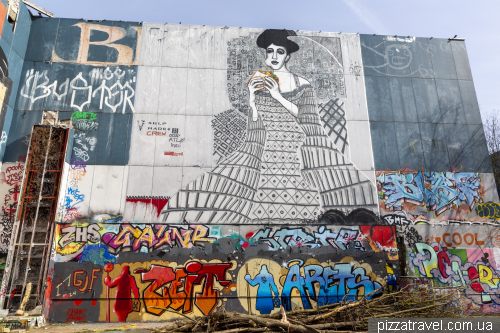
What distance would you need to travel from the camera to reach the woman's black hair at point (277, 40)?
19328mm

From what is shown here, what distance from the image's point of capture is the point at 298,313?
10.7 m

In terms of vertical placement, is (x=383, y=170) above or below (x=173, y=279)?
above

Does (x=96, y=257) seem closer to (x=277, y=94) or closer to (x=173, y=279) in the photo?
(x=173, y=279)

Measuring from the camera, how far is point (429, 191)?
1784cm

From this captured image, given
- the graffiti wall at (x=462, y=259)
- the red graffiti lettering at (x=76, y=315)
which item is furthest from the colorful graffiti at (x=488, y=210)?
the red graffiti lettering at (x=76, y=315)

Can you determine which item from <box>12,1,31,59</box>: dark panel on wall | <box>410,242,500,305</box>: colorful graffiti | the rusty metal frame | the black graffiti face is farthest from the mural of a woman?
<box>12,1,31,59</box>: dark panel on wall

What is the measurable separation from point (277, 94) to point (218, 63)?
375 cm

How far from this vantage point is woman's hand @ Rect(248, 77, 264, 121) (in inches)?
717

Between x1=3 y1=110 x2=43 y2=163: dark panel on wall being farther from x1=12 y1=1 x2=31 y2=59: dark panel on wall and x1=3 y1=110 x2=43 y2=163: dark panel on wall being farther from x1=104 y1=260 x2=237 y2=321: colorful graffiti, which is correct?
x1=104 y1=260 x2=237 y2=321: colorful graffiti

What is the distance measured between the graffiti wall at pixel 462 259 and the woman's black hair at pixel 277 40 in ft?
38.7

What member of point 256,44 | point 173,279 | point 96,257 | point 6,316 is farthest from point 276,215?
point 6,316

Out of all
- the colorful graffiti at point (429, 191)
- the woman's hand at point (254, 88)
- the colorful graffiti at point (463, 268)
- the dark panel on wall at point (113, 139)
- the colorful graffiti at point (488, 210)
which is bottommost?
the colorful graffiti at point (463, 268)

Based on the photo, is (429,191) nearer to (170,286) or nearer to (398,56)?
(398,56)

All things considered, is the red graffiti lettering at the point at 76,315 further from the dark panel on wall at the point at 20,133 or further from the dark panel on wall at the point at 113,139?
the dark panel on wall at the point at 20,133
